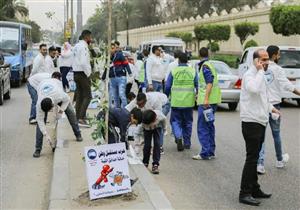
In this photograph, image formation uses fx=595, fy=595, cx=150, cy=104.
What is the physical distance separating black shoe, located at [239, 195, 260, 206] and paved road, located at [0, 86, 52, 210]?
2.38 metres

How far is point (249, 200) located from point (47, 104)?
3907mm

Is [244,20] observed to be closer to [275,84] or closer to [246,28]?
[246,28]

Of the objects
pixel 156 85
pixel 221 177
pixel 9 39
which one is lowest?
pixel 221 177

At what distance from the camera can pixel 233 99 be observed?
17453mm

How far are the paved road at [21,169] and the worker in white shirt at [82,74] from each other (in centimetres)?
115

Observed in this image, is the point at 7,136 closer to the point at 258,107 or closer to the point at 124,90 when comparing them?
the point at 124,90

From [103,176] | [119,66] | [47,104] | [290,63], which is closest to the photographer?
[103,176]

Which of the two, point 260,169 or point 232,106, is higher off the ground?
point 260,169

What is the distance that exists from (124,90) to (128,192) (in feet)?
A: 24.6

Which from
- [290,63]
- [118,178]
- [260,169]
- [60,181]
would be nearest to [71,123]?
[60,181]

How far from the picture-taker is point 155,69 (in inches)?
559

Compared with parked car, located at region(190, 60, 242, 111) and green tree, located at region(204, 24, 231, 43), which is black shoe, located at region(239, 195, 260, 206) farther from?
green tree, located at region(204, 24, 231, 43)

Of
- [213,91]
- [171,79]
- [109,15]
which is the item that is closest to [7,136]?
[171,79]

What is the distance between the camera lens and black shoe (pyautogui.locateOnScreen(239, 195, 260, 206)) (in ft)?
23.4
